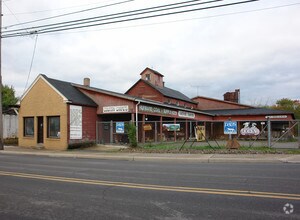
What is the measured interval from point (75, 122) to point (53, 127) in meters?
2.02

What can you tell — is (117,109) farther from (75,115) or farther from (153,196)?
(153,196)

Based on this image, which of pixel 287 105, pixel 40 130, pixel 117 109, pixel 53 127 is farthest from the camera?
pixel 287 105

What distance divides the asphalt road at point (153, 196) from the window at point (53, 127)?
15.8 m

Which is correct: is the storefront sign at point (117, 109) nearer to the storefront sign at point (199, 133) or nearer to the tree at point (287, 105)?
the storefront sign at point (199, 133)

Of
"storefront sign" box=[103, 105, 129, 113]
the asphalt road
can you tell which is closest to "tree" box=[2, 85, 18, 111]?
"storefront sign" box=[103, 105, 129, 113]

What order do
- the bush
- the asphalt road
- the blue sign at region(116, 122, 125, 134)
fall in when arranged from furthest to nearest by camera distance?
the blue sign at region(116, 122, 125, 134), the bush, the asphalt road

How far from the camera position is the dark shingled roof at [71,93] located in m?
27.3

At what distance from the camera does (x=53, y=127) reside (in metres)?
27.7

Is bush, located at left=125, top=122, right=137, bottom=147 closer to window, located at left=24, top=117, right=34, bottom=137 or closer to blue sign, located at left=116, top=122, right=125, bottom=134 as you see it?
blue sign, located at left=116, top=122, right=125, bottom=134

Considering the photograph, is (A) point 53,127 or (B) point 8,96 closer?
(A) point 53,127

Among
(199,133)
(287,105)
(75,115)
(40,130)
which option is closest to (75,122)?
(75,115)

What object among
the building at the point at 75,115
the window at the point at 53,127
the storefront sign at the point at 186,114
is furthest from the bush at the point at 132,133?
the storefront sign at the point at 186,114

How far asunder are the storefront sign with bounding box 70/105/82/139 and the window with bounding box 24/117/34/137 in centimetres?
469

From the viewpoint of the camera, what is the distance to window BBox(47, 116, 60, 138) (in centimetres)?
2725
